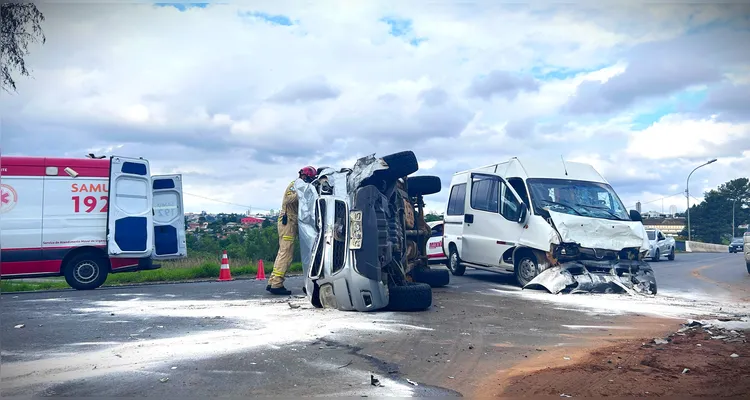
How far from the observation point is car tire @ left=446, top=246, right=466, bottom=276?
50.1ft

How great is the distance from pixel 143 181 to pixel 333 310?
6.95 meters

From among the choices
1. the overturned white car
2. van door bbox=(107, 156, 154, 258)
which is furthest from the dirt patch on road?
van door bbox=(107, 156, 154, 258)

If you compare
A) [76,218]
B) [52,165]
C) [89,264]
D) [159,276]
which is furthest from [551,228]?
[52,165]

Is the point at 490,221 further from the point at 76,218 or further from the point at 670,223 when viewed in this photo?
the point at 670,223

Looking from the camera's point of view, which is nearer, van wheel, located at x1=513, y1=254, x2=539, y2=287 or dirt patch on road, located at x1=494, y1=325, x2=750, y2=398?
dirt patch on road, located at x1=494, y1=325, x2=750, y2=398

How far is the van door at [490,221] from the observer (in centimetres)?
1280

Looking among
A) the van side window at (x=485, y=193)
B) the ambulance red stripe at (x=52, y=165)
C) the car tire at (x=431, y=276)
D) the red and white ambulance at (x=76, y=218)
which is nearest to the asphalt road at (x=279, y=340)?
the car tire at (x=431, y=276)

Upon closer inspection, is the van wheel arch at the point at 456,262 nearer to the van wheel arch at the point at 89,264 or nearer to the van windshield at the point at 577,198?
the van windshield at the point at 577,198

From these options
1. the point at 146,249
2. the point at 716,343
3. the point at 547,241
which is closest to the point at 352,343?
the point at 716,343

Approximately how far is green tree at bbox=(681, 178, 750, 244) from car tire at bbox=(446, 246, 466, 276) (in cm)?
3583

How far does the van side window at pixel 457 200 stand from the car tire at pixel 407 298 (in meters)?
5.89

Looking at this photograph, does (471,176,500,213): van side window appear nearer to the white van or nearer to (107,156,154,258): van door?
the white van

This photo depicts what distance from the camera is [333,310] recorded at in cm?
879

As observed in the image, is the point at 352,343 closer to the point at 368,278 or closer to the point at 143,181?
the point at 368,278
